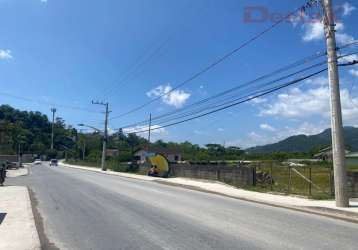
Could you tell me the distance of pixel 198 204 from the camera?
18.4 metres

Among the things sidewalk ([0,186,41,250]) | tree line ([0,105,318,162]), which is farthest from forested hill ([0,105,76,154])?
sidewalk ([0,186,41,250])

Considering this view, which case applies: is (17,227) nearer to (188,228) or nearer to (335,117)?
(188,228)

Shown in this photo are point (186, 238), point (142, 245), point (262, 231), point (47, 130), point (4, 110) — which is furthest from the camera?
point (47, 130)

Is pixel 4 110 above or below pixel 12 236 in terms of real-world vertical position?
above

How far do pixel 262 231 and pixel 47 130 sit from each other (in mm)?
170346

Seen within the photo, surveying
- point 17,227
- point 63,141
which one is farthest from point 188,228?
point 63,141

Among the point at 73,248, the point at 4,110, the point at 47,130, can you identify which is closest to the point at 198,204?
the point at 73,248

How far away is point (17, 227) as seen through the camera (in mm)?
12359

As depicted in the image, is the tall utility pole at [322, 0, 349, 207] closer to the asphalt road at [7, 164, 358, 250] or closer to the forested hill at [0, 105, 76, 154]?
the asphalt road at [7, 164, 358, 250]

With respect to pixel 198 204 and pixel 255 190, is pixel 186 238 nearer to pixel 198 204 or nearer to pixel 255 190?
pixel 198 204

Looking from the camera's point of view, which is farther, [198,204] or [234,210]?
[198,204]

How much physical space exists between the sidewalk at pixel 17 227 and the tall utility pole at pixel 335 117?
35.7 feet

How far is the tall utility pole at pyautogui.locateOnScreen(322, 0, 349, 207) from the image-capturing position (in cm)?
1725

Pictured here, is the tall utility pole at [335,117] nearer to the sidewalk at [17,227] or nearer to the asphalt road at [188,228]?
the asphalt road at [188,228]
